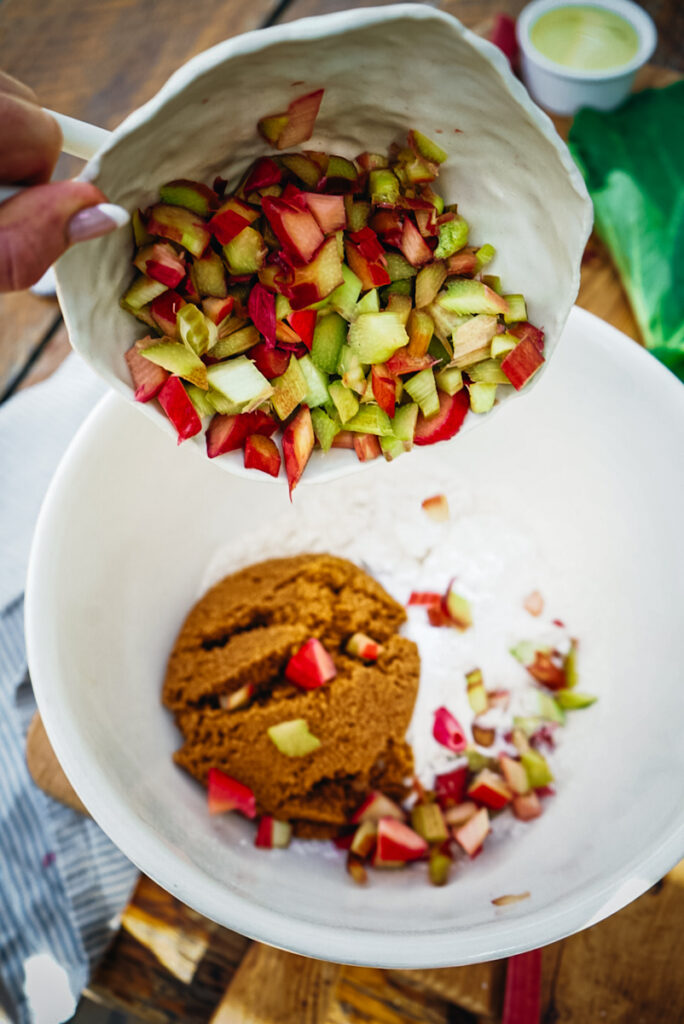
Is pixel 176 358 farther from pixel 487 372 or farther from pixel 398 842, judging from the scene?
pixel 398 842

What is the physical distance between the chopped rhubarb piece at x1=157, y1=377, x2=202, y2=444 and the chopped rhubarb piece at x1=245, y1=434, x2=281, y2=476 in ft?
0.23

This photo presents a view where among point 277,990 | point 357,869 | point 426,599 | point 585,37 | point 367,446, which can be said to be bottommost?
point 277,990

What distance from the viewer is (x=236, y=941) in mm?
1158

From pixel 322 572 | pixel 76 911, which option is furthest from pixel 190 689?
pixel 76 911

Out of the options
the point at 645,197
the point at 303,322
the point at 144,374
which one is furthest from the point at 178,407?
the point at 645,197

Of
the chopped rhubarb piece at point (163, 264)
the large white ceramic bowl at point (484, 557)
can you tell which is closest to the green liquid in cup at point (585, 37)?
the large white ceramic bowl at point (484, 557)

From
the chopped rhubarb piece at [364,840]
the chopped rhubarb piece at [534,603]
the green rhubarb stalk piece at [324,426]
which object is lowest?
the chopped rhubarb piece at [364,840]

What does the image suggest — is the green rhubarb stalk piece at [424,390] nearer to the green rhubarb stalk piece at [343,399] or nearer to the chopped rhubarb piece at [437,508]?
the green rhubarb stalk piece at [343,399]

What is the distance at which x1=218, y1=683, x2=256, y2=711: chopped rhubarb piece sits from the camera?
1009mm

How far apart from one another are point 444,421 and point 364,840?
542 mm

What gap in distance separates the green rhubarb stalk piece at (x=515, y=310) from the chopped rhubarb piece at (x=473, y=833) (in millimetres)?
629

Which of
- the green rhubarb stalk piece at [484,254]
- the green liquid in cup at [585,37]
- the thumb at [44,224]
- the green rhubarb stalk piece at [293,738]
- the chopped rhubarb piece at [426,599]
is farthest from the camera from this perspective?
the green liquid in cup at [585,37]

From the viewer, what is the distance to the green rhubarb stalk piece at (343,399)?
2.68ft

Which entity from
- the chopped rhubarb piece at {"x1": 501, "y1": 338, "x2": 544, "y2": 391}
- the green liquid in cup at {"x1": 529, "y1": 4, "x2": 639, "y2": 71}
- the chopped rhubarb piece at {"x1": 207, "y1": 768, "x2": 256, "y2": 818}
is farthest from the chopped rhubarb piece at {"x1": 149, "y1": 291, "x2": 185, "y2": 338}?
the green liquid in cup at {"x1": 529, "y1": 4, "x2": 639, "y2": 71}
